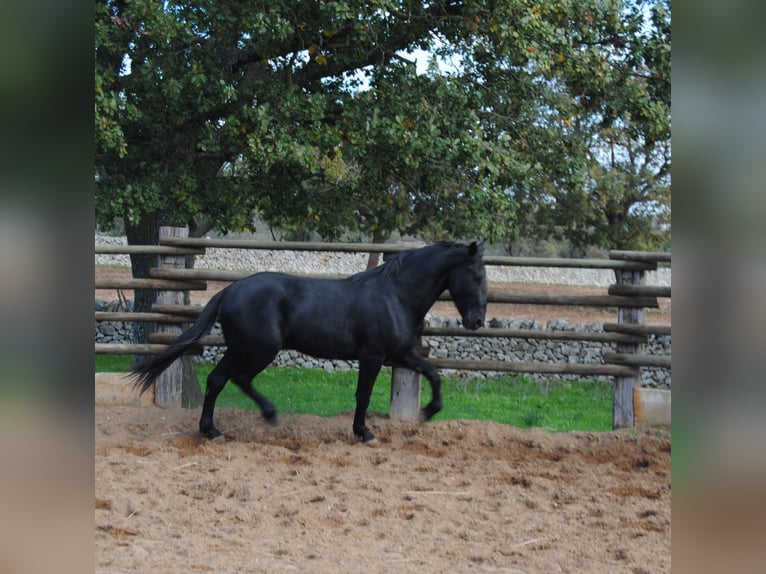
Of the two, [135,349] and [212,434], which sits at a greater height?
[135,349]

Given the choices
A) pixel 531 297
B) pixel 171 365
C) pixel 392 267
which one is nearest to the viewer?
pixel 392 267

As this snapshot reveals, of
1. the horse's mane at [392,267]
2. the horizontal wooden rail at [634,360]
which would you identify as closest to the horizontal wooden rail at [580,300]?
the horizontal wooden rail at [634,360]

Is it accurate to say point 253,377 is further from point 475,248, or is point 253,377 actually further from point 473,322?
point 475,248

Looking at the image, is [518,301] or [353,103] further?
[353,103]

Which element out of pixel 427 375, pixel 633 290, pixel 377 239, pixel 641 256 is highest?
pixel 377 239

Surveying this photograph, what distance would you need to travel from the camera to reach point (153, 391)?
280 inches

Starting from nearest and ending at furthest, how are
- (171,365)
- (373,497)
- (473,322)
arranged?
(373,497)
(473,322)
(171,365)

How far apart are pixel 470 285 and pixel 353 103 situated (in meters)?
2.41

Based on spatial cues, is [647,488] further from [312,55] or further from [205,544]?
[312,55]

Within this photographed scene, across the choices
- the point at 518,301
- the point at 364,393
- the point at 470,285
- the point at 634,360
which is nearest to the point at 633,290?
the point at 634,360

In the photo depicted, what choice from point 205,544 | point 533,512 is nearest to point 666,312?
point 533,512

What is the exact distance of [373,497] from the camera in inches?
187

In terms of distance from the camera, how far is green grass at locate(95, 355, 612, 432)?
8.29m

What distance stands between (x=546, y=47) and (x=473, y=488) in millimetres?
4400
